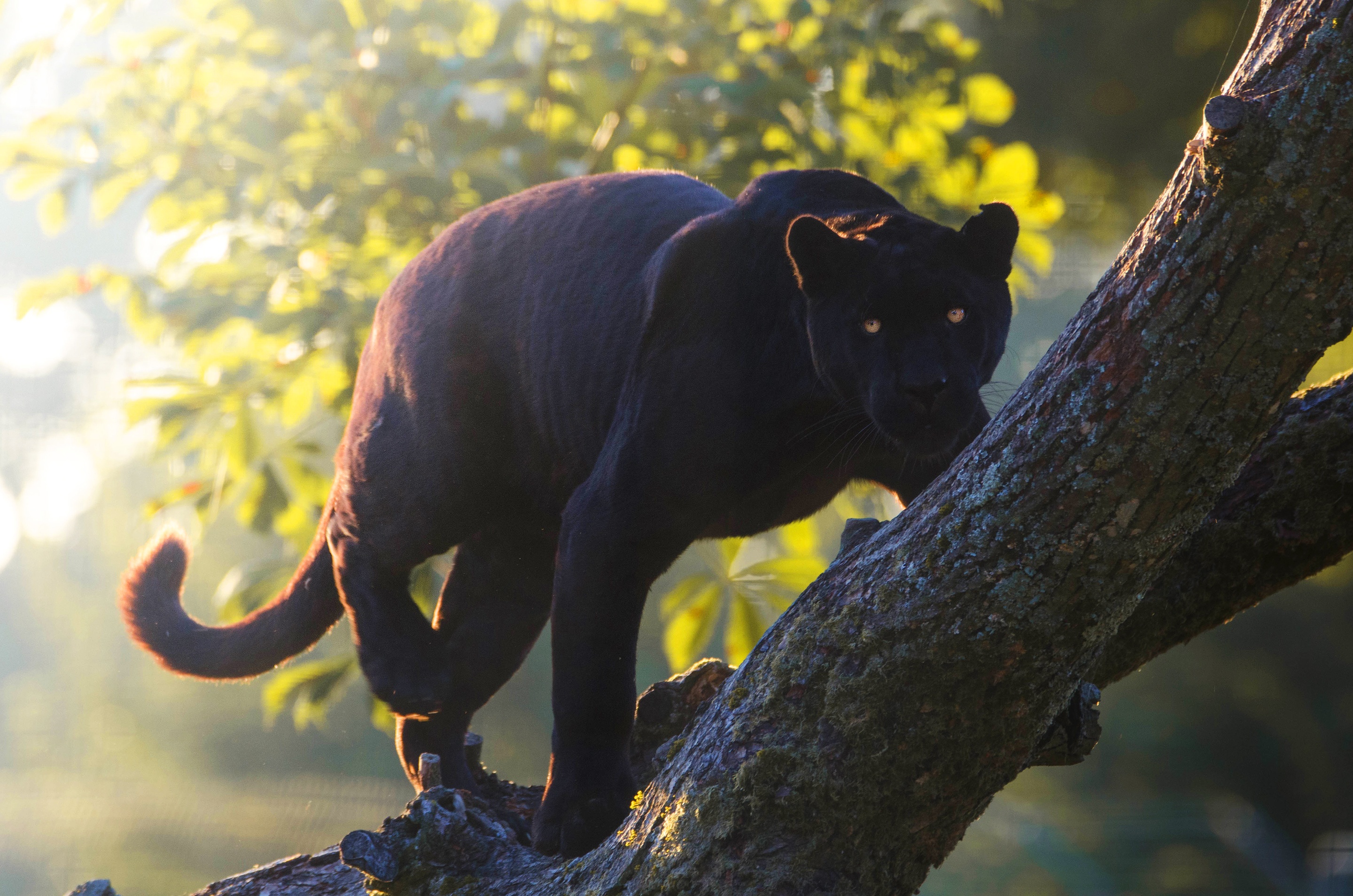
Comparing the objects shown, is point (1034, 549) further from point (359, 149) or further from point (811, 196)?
point (359, 149)

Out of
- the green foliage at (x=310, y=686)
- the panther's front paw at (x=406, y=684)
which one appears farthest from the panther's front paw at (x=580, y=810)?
the green foliage at (x=310, y=686)

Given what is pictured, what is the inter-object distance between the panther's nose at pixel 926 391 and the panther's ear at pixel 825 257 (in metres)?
0.24

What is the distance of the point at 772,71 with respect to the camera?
3.36 metres

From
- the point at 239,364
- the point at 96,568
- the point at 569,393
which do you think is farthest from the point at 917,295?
the point at 96,568

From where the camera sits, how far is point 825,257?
194 centimetres

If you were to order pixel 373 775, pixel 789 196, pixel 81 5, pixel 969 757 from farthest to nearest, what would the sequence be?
pixel 373 775
pixel 81 5
pixel 789 196
pixel 969 757

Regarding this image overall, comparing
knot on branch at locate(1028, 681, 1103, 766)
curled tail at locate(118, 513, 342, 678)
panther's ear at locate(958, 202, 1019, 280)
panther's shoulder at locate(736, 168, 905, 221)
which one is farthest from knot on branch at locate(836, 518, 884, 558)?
curled tail at locate(118, 513, 342, 678)

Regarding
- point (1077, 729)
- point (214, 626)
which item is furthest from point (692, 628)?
point (1077, 729)

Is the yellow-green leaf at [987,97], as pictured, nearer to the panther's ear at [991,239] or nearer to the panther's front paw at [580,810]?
the panther's ear at [991,239]

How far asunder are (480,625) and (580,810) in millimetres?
936

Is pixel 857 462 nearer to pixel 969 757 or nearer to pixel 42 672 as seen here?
pixel 969 757

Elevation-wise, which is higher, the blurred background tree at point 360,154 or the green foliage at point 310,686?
the blurred background tree at point 360,154

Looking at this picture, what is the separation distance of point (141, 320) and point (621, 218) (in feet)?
5.79

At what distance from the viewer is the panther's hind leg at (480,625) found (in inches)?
110
